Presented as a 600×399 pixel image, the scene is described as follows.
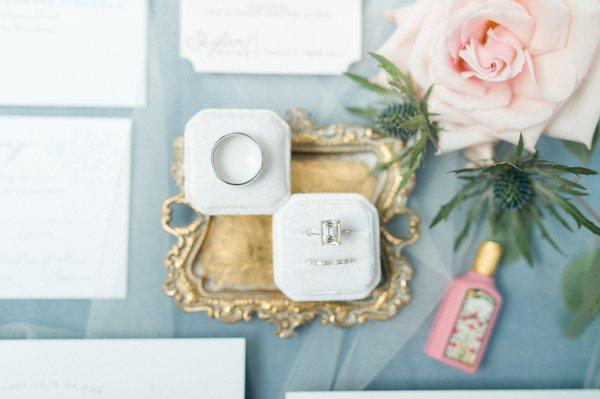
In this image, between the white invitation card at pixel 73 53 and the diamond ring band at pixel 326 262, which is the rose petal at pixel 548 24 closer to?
the diamond ring band at pixel 326 262

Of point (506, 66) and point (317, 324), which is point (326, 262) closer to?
point (317, 324)

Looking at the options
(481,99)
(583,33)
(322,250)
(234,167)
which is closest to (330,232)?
(322,250)

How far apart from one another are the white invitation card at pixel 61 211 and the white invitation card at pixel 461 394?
273mm

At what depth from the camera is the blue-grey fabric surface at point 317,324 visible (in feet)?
2.13

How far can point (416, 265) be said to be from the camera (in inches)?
26.5

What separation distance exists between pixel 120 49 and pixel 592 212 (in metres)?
0.63

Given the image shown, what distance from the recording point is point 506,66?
59 cm

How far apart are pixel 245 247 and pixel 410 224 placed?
0.21 m

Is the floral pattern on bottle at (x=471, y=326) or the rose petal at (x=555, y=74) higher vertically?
the rose petal at (x=555, y=74)

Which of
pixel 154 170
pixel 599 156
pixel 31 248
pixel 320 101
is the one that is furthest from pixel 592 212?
pixel 31 248

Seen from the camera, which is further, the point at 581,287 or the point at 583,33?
the point at 581,287

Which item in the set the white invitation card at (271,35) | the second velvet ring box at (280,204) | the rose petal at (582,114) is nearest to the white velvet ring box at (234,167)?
the second velvet ring box at (280,204)

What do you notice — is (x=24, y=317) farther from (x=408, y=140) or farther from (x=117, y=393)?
(x=408, y=140)

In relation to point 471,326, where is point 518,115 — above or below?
above
